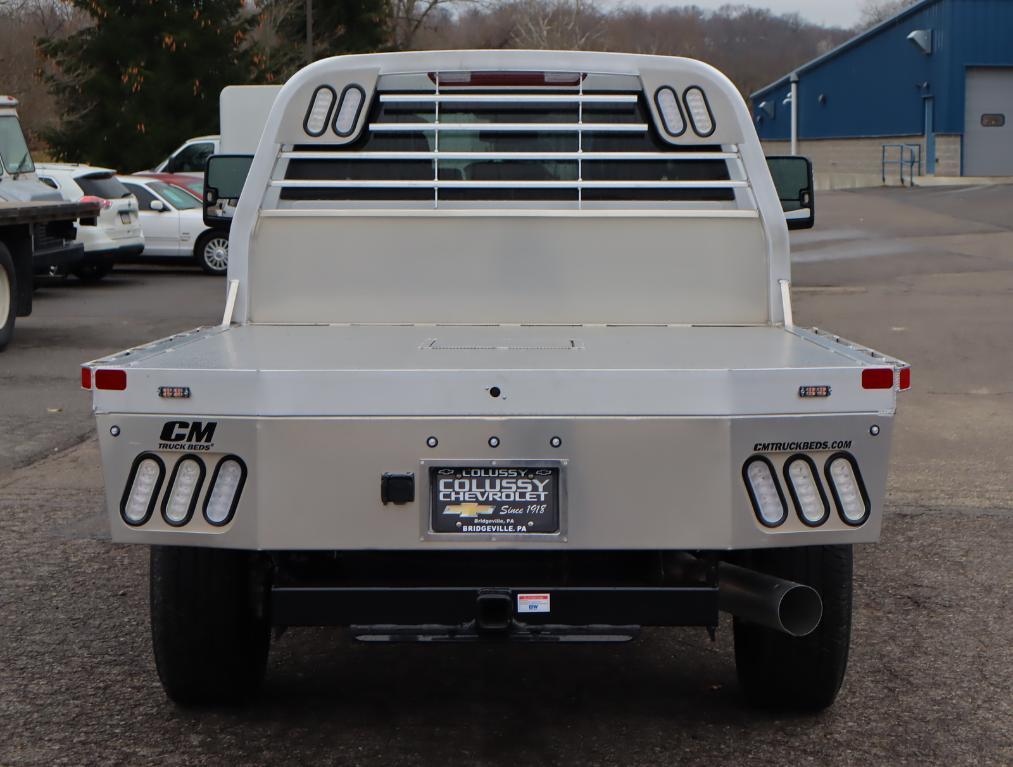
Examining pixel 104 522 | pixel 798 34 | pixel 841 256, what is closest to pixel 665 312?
pixel 104 522

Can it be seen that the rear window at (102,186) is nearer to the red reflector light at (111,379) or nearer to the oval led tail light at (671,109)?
the oval led tail light at (671,109)

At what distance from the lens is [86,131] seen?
122 ft

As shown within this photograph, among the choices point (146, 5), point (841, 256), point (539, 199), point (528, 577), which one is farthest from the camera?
point (146, 5)

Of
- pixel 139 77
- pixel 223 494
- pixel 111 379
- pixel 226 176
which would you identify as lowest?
pixel 223 494

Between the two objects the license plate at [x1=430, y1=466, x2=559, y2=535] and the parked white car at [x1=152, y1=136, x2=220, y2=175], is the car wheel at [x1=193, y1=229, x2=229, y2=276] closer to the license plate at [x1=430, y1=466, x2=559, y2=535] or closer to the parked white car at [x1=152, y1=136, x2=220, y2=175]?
the parked white car at [x1=152, y1=136, x2=220, y2=175]

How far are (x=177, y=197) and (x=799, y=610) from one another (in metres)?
20.2

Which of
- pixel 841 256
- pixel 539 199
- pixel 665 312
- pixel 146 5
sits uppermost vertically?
pixel 146 5

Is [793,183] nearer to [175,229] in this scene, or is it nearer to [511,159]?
[511,159]

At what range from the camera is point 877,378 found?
383cm

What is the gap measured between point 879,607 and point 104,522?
12.7 ft

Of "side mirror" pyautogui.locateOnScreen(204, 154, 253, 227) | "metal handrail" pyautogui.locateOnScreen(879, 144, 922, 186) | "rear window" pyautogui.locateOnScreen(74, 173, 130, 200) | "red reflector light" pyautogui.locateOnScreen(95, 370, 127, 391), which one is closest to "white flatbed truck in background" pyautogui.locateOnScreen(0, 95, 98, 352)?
"rear window" pyautogui.locateOnScreen(74, 173, 130, 200)

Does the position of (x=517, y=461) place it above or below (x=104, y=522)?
above

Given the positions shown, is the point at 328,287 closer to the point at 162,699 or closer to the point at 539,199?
the point at 539,199

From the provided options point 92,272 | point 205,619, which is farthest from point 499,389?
point 92,272
